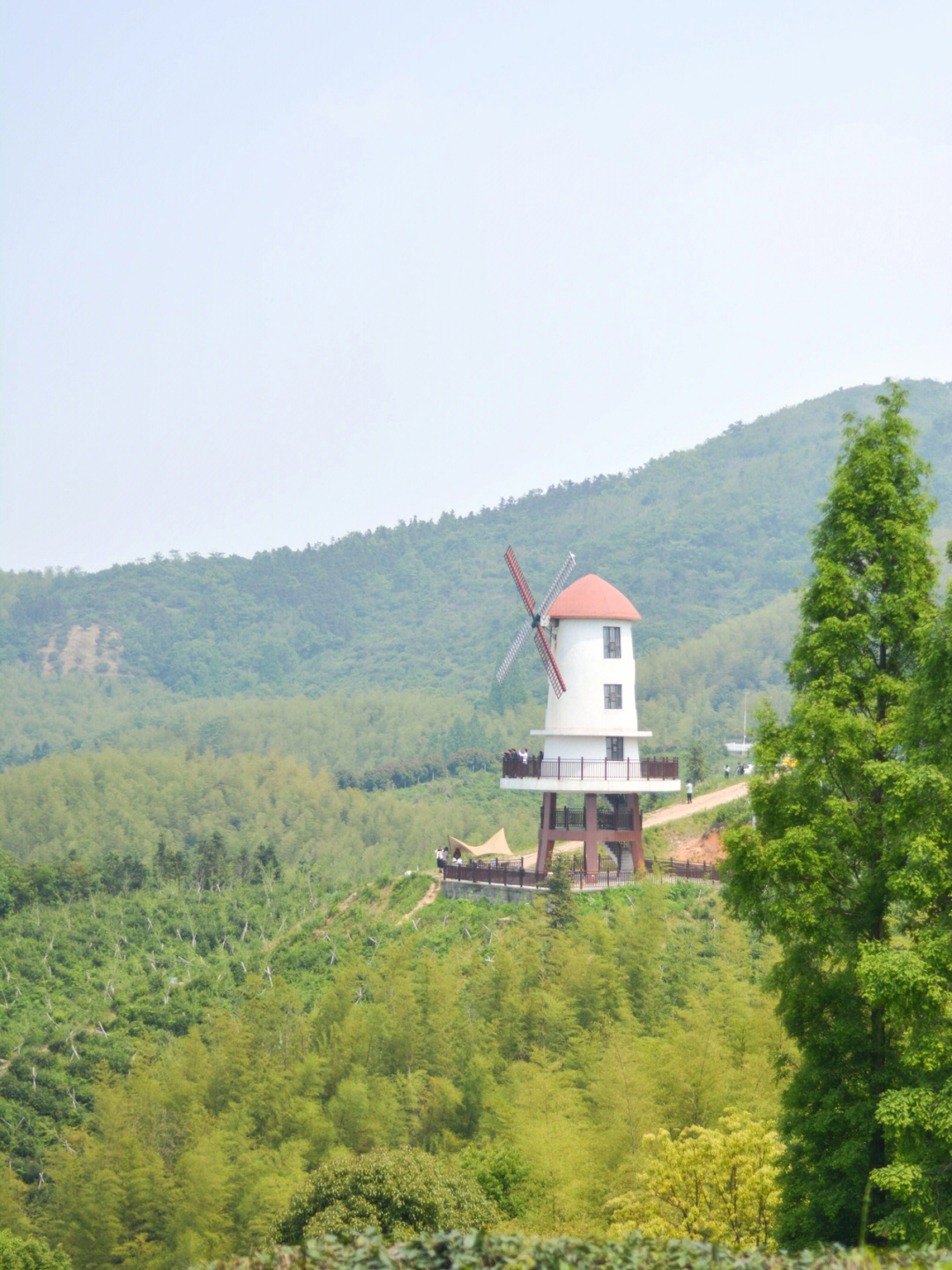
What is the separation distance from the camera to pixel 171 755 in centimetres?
9406

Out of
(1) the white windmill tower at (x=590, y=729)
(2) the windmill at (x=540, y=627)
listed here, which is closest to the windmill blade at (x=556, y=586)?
(2) the windmill at (x=540, y=627)

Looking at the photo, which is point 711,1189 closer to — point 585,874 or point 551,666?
point 585,874

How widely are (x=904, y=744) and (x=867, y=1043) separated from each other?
11.5ft

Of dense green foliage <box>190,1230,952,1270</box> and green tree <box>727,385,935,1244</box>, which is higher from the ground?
green tree <box>727,385,935,1244</box>

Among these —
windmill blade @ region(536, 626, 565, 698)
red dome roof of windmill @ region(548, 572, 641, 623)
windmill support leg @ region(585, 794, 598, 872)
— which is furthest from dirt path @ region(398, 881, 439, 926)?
red dome roof of windmill @ region(548, 572, 641, 623)

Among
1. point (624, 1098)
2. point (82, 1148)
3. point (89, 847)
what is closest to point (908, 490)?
point (624, 1098)

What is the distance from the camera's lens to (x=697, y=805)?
160 feet

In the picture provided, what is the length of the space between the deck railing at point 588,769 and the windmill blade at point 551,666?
6.57ft

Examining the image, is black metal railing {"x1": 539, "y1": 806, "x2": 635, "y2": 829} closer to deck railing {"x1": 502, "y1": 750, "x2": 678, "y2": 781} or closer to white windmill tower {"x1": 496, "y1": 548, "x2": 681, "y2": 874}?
white windmill tower {"x1": 496, "y1": 548, "x2": 681, "y2": 874}

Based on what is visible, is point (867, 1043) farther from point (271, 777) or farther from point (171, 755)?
point (171, 755)

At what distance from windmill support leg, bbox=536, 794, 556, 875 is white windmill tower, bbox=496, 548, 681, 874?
0.03 meters

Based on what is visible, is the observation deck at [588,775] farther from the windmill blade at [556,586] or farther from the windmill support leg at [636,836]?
the windmill blade at [556,586]

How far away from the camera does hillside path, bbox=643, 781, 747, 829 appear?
153ft

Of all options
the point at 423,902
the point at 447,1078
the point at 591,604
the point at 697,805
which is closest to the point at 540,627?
the point at 591,604
